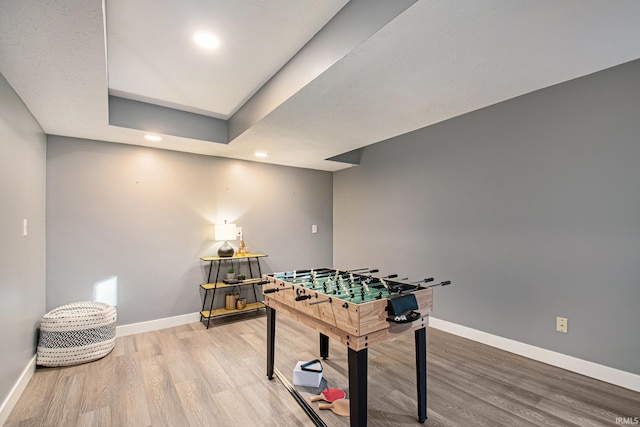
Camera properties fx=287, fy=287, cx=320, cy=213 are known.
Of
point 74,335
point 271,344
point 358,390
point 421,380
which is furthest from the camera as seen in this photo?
point 74,335

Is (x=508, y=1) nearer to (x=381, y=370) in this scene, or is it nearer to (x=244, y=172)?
(x=381, y=370)

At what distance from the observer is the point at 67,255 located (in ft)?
9.74

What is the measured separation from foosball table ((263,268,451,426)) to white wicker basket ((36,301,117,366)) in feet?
5.53

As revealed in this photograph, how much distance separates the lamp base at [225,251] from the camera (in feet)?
12.1

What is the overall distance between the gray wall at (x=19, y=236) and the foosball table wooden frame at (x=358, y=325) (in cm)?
172

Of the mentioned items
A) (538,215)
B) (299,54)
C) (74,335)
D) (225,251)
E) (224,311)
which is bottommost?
(224,311)

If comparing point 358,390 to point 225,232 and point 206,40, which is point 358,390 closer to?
point 206,40

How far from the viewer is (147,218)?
3.40m

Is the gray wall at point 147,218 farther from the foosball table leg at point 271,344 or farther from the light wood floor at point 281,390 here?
the foosball table leg at point 271,344

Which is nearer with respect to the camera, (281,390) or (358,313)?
(358,313)

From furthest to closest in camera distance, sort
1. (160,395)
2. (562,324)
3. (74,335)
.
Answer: (74,335) < (562,324) < (160,395)

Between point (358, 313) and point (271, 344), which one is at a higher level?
point (358, 313)

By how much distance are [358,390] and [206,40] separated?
2.30m

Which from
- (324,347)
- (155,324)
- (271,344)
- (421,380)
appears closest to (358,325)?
(421,380)
